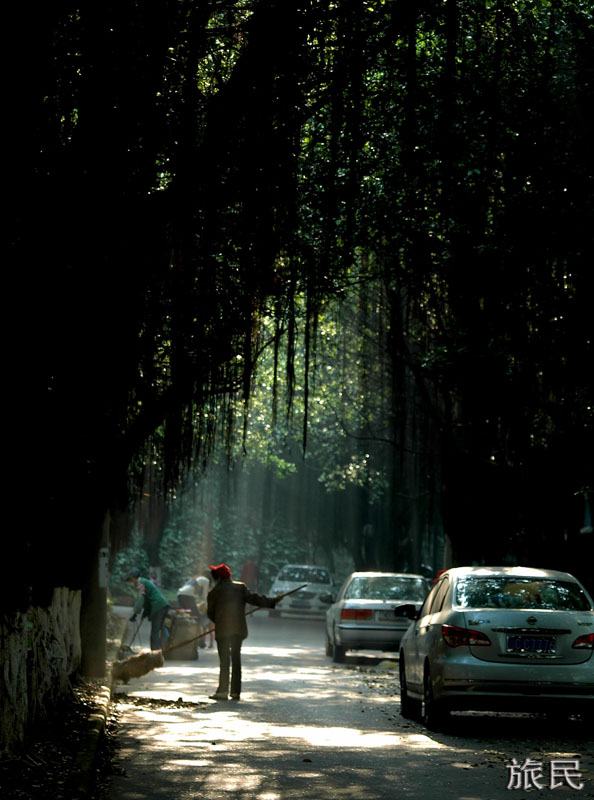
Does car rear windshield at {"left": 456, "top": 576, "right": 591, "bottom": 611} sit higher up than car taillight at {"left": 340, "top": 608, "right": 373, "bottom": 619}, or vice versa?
car rear windshield at {"left": 456, "top": 576, "right": 591, "bottom": 611}

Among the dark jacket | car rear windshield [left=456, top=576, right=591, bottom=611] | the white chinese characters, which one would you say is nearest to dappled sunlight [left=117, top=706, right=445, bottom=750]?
the white chinese characters

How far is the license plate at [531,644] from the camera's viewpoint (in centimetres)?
1170

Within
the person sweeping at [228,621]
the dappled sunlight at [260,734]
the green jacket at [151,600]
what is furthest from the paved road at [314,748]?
the green jacket at [151,600]

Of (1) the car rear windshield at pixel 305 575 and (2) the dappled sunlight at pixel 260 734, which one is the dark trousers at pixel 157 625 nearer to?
(2) the dappled sunlight at pixel 260 734

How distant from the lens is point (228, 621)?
16.1 m

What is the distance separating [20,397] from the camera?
29.2 feet

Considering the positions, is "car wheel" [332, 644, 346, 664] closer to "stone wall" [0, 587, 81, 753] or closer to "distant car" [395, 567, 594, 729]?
"stone wall" [0, 587, 81, 753]

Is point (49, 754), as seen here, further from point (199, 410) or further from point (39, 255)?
point (199, 410)

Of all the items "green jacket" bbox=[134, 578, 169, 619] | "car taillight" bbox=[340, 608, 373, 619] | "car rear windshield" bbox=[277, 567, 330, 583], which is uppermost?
"car rear windshield" bbox=[277, 567, 330, 583]

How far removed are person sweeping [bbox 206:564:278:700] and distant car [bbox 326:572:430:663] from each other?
545 cm

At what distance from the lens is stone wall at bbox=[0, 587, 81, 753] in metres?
8.98

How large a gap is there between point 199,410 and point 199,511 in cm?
5698

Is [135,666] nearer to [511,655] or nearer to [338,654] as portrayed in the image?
[338,654]

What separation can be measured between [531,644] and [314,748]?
234cm
